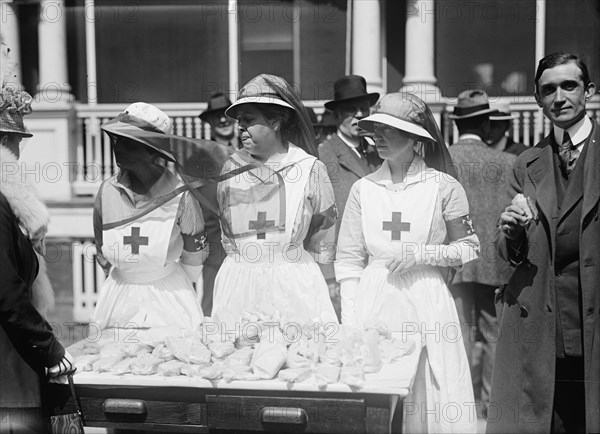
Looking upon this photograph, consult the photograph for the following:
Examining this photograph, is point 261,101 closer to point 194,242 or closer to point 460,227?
point 194,242

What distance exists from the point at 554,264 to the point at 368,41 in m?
5.39

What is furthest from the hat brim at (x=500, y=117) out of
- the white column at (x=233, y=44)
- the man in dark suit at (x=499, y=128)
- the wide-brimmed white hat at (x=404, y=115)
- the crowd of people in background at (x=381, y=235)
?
the white column at (x=233, y=44)

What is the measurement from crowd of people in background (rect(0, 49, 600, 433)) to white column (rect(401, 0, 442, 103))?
171 inches

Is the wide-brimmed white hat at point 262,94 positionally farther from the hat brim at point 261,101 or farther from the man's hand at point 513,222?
the man's hand at point 513,222

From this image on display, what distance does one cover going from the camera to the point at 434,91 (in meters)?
8.10

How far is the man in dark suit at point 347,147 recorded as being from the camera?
16.0ft

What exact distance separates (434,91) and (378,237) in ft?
15.8

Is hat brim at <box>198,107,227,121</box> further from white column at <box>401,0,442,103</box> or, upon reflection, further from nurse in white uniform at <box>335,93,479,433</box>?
white column at <box>401,0,442,103</box>

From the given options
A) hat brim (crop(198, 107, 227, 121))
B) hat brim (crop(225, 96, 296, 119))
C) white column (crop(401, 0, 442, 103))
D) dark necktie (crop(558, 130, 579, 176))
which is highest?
white column (crop(401, 0, 442, 103))

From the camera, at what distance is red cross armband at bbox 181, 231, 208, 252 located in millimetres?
3781

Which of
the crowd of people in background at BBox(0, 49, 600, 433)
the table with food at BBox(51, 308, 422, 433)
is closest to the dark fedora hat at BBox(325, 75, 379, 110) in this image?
the crowd of people in background at BBox(0, 49, 600, 433)

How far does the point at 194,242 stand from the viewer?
3797mm

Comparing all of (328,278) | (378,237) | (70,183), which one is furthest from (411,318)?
(70,183)

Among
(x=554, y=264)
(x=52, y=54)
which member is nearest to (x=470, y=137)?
(x=554, y=264)
